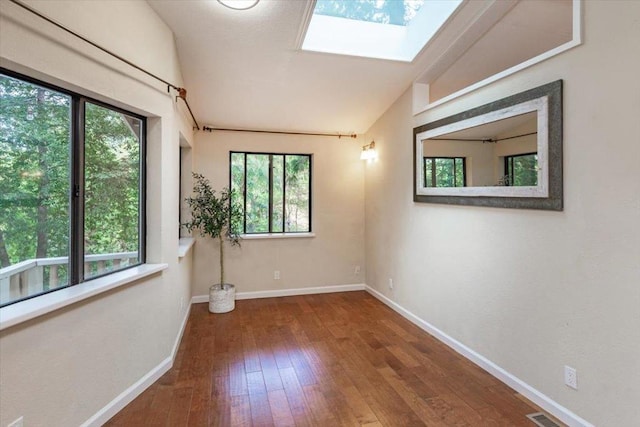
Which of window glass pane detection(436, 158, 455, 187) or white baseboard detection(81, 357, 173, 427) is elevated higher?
window glass pane detection(436, 158, 455, 187)

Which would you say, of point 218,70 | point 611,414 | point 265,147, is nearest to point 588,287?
point 611,414

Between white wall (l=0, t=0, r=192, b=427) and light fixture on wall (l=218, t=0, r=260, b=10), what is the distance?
0.53 m

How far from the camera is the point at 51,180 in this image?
184cm

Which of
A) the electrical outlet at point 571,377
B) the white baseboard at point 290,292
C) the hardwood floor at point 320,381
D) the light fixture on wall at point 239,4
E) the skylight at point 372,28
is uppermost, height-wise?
the skylight at point 372,28

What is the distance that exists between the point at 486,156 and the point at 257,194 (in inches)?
114

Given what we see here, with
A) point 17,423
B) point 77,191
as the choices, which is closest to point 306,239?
point 77,191

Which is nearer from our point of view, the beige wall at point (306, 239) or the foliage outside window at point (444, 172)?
the foliage outside window at point (444, 172)

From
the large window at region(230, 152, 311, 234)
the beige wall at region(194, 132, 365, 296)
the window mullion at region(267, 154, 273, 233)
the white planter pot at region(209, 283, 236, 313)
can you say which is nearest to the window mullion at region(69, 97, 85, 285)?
the white planter pot at region(209, 283, 236, 313)

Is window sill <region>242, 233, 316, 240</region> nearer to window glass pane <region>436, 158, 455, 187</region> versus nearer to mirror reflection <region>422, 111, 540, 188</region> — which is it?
mirror reflection <region>422, 111, 540, 188</region>

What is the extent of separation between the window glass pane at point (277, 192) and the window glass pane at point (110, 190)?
2.23 meters

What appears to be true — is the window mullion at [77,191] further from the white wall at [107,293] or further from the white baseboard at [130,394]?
the white baseboard at [130,394]

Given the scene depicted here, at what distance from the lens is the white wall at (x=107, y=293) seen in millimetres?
1536

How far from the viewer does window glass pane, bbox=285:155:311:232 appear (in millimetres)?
4699

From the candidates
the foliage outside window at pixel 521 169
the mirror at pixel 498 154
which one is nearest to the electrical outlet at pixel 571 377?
the mirror at pixel 498 154
